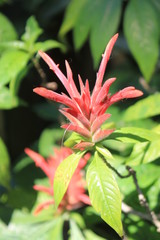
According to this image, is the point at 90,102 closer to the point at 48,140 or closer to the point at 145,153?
the point at 145,153

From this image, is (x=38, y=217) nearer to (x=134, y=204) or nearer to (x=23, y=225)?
(x=23, y=225)

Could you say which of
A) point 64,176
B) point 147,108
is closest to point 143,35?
point 147,108

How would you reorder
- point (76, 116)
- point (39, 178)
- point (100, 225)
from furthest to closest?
1. point (39, 178)
2. point (100, 225)
3. point (76, 116)

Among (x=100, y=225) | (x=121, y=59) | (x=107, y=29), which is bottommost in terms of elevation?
(x=121, y=59)

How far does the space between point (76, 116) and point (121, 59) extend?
1876 millimetres

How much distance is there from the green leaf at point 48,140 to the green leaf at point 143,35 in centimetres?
45

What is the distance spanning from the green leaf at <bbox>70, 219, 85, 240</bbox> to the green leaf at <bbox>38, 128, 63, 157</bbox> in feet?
1.15

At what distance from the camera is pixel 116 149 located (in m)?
1.38

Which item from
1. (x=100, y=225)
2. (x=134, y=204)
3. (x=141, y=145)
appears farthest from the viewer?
(x=100, y=225)

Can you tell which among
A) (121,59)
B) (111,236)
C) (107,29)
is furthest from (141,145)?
(121,59)

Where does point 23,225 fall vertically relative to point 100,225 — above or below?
above

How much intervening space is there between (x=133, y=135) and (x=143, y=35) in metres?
0.52

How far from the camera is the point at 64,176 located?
0.80 metres

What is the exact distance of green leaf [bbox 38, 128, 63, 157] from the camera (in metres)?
1.52
